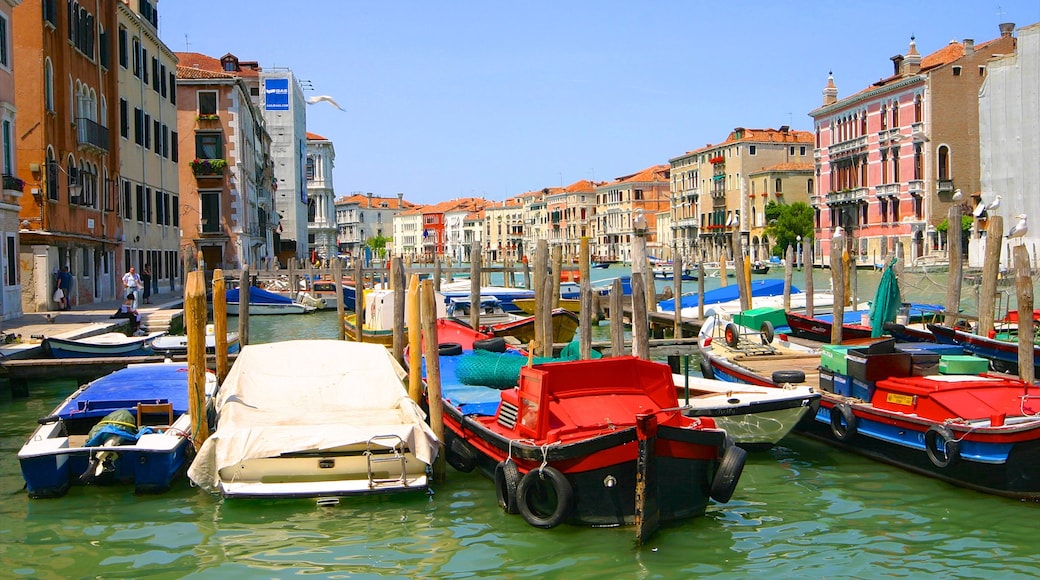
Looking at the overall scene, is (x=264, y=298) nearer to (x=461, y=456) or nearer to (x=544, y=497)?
(x=461, y=456)

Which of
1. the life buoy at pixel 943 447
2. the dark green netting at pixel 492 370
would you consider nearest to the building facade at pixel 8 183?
the dark green netting at pixel 492 370

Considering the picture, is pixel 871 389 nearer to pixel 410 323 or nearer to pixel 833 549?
pixel 833 549

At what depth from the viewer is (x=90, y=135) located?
80.6ft

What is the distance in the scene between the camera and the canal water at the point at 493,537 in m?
7.84

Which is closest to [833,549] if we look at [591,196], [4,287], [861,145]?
[4,287]

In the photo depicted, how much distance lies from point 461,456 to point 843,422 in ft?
12.6

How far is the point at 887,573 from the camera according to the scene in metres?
7.71

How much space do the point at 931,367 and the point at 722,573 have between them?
4406 millimetres

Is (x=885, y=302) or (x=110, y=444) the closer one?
(x=110, y=444)

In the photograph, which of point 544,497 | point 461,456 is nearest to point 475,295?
point 461,456

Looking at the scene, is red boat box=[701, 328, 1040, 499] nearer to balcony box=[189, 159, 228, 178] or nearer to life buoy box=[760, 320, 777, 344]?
life buoy box=[760, 320, 777, 344]

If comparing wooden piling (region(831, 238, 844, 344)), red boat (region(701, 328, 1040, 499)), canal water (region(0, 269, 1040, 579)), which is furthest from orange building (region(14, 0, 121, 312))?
red boat (region(701, 328, 1040, 499))

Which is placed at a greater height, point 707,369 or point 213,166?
point 213,166

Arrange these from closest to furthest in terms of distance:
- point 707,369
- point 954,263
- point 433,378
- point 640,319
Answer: point 433,378 → point 640,319 → point 707,369 → point 954,263
